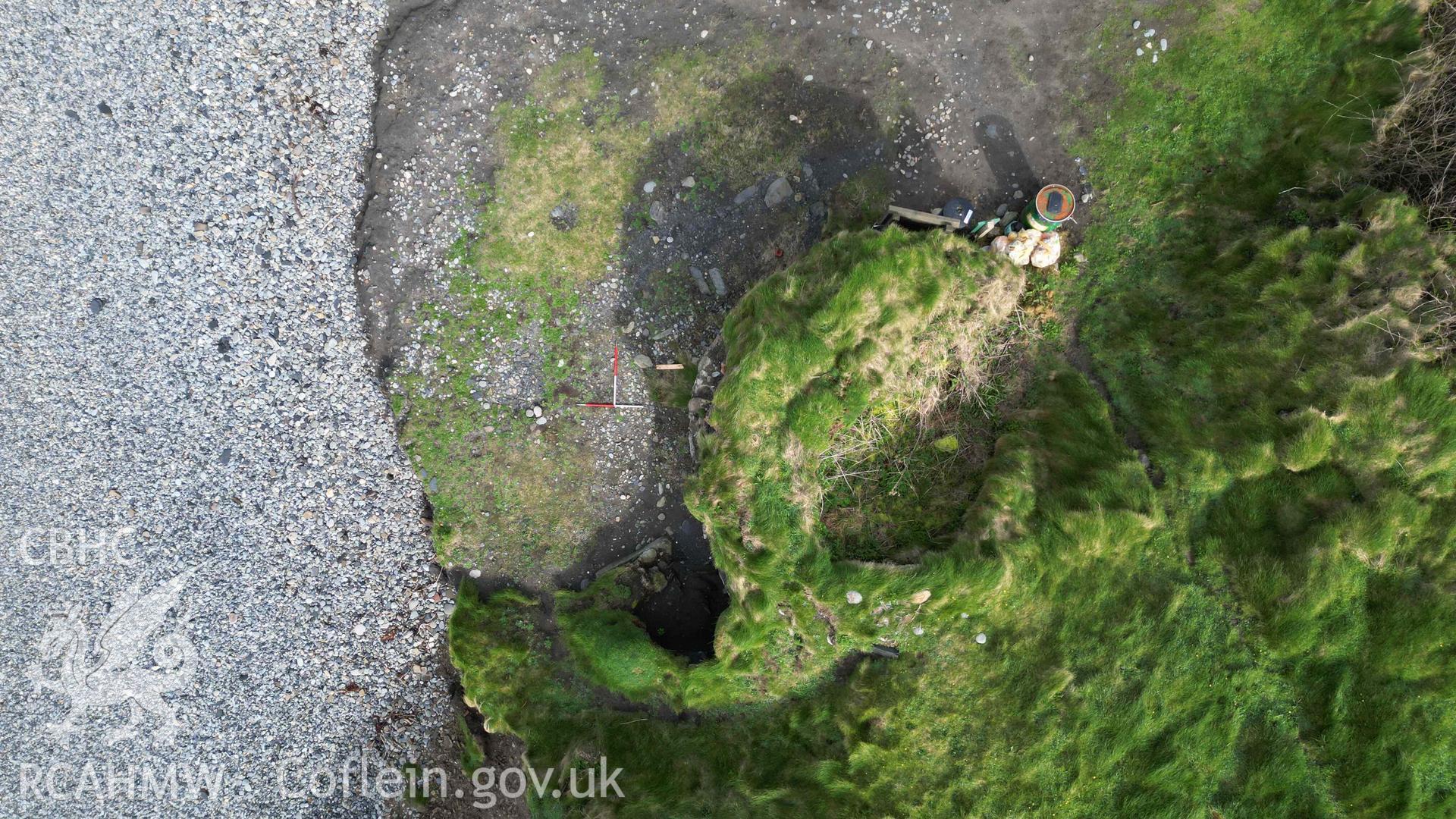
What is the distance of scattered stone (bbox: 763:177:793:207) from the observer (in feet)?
28.7

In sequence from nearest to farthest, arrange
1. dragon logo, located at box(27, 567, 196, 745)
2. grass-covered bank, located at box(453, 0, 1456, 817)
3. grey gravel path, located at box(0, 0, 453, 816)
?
grass-covered bank, located at box(453, 0, 1456, 817)
grey gravel path, located at box(0, 0, 453, 816)
dragon logo, located at box(27, 567, 196, 745)

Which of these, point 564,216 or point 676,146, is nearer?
point 676,146

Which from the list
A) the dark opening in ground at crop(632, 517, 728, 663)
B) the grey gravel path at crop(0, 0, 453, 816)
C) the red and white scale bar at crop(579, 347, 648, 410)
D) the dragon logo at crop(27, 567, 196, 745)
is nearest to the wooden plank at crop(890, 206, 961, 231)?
the red and white scale bar at crop(579, 347, 648, 410)

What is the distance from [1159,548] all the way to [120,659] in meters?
15.1

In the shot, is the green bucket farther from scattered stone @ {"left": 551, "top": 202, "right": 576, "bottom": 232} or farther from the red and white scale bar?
scattered stone @ {"left": 551, "top": 202, "right": 576, "bottom": 232}

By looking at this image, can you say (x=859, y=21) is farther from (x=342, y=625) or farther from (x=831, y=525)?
(x=342, y=625)

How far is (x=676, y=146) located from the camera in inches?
349

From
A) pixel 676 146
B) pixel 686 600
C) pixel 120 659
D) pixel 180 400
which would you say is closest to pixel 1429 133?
pixel 676 146

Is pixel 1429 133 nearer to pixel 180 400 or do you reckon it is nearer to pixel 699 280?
pixel 699 280

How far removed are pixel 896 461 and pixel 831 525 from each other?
47.7 inches

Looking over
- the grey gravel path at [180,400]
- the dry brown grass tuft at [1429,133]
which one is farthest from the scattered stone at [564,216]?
the dry brown grass tuft at [1429,133]

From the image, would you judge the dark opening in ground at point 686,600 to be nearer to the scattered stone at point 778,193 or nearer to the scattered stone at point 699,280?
the scattered stone at point 699,280

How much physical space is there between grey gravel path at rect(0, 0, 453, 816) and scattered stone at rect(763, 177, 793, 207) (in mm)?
6390

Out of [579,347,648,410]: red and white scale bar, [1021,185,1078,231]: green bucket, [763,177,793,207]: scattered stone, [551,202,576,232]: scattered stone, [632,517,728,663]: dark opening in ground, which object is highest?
[551,202,576,232]: scattered stone
